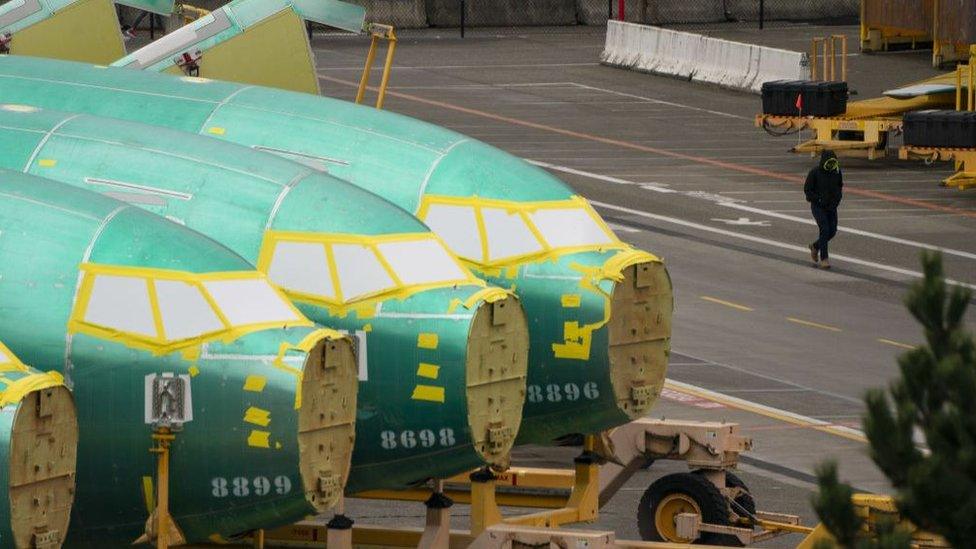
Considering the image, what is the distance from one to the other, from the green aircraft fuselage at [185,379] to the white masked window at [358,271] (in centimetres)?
196

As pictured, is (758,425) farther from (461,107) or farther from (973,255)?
(461,107)

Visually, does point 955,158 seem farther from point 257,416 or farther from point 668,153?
point 257,416

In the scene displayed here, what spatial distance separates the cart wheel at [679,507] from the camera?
22453mm

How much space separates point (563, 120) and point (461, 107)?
3.13 metres

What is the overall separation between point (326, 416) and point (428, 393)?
2.00 m

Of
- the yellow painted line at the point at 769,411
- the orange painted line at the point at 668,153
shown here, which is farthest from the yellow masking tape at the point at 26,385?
the orange painted line at the point at 668,153

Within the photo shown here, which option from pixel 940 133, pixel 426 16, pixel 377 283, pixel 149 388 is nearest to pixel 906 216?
pixel 940 133

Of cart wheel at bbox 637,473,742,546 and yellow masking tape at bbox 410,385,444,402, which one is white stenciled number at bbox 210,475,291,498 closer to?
yellow masking tape at bbox 410,385,444,402

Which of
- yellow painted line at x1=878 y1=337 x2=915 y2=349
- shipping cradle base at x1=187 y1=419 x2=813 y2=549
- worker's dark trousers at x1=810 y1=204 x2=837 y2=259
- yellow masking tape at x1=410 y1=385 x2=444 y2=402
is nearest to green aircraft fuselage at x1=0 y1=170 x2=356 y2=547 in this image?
yellow masking tape at x1=410 y1=385 x2=444 y2=402

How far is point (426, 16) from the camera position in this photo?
8012 centimetres

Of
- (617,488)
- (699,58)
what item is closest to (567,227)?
(617,488)

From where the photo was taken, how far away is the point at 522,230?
2239 cm

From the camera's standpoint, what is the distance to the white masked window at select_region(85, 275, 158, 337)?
699 inches

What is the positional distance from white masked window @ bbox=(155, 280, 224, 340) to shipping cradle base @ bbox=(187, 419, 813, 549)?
366 centimetres
